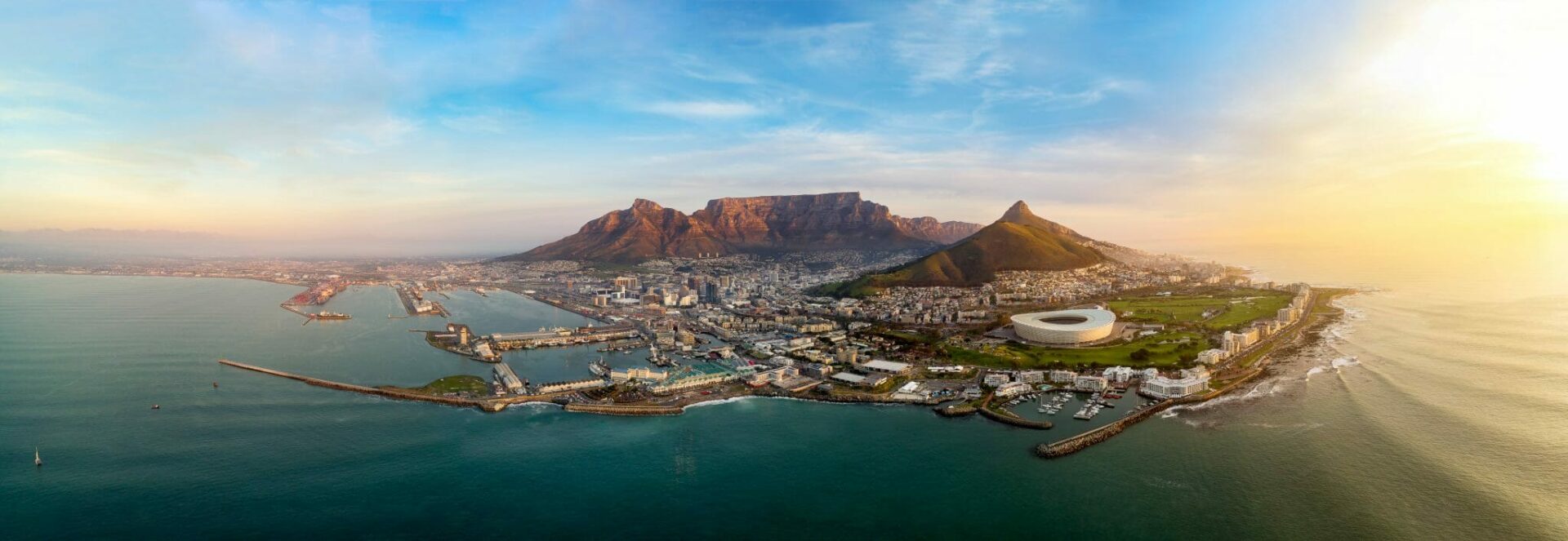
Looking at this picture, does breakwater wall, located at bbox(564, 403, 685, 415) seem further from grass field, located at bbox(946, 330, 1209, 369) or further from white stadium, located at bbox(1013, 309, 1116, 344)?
white stadium, located at bbox(1013, 309, 1116, 344)

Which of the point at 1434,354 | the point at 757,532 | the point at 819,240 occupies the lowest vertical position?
the point at 757,532

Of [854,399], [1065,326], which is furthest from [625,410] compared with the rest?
[1065,326]

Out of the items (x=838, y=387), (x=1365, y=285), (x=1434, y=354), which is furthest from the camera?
(x=1365, y=285)

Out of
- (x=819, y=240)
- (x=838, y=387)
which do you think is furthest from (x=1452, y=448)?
(x=819, y=240)

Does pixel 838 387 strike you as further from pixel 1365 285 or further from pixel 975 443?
pixel 1365 285

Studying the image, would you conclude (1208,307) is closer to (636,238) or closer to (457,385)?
(457,385)

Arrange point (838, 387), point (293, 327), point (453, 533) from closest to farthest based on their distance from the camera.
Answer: point (453, 533), point (838, 387), point (293, 327)

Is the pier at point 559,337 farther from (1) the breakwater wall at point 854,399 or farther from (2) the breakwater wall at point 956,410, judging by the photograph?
(2) the breakwater wall at point 956,410
